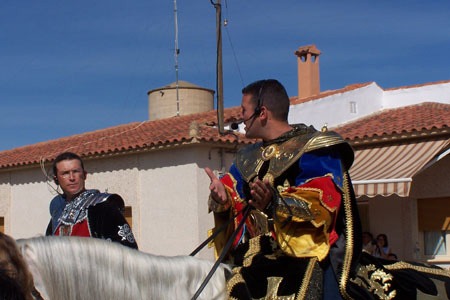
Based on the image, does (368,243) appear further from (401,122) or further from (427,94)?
(427,94)

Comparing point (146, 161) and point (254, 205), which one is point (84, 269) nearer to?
point (254, 205)

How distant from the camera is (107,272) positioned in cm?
304

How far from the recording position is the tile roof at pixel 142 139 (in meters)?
13.9

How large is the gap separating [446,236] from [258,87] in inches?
426

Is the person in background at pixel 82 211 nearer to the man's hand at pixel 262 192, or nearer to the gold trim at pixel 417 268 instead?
the man's hand at pixel 262 192

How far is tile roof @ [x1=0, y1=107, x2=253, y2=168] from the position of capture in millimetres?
13945

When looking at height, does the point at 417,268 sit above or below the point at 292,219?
below

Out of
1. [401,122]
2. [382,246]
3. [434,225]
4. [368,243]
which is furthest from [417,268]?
[401,122]

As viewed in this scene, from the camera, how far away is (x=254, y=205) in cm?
342

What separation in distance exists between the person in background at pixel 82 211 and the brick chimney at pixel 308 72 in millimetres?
14528

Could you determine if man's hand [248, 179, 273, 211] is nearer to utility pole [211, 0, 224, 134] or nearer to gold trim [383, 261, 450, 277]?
gold trim [383, 261, 450, 277]

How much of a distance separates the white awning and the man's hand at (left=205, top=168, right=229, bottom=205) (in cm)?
846

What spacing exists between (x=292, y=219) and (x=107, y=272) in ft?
2.95

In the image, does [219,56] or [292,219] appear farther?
[219,56]
